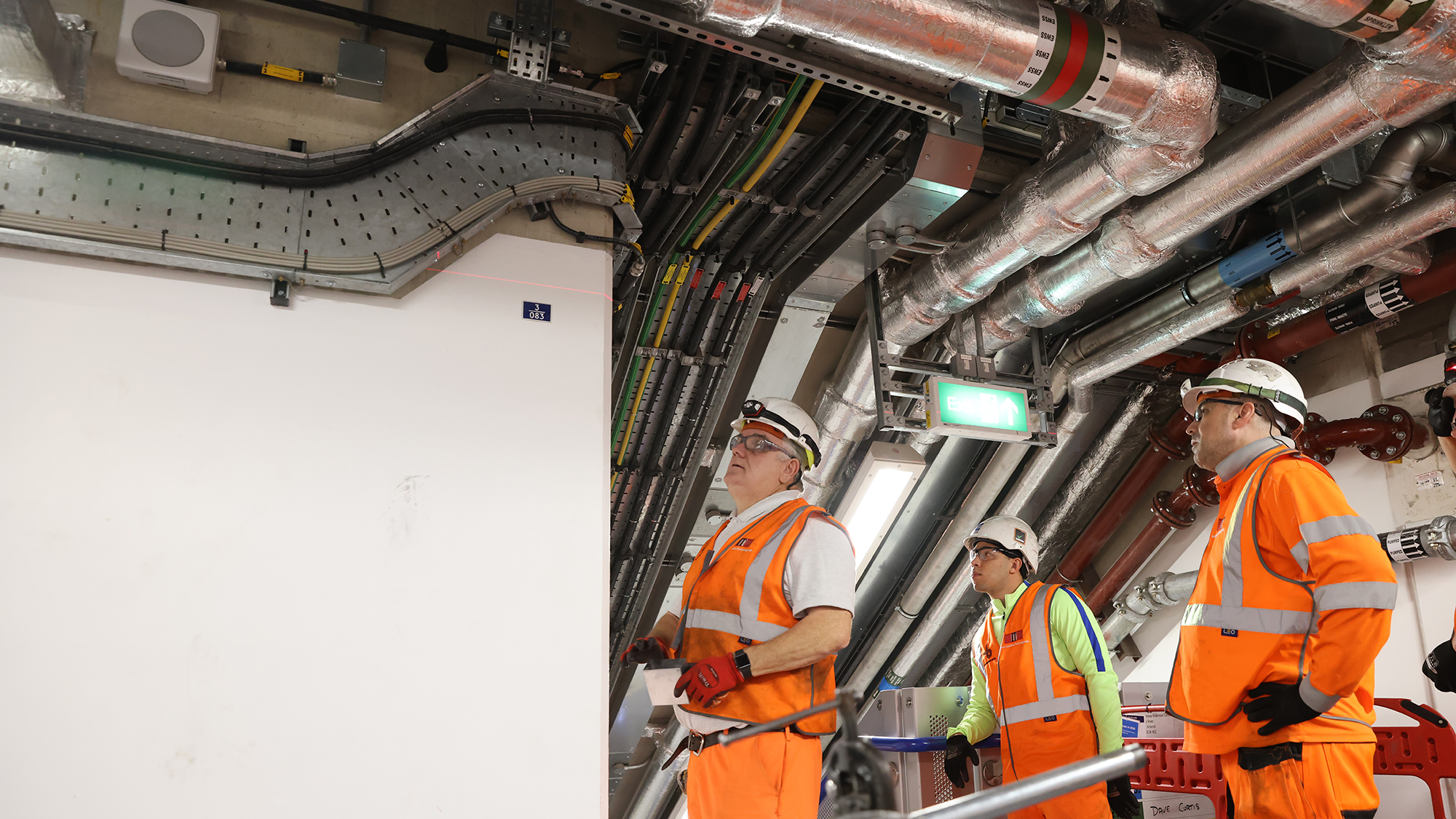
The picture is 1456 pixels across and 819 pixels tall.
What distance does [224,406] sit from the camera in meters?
2.38

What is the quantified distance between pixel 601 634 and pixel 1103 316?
361cm

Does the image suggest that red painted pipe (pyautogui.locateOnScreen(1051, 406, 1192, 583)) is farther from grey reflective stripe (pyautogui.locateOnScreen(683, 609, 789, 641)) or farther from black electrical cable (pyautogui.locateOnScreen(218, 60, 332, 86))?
black electrical cable (pyautogui.locateOnScreen(218, 60, 332, 86))

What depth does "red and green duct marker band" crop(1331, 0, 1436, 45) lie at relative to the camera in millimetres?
2279

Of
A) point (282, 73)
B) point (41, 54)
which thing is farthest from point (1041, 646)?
point (41, 54)

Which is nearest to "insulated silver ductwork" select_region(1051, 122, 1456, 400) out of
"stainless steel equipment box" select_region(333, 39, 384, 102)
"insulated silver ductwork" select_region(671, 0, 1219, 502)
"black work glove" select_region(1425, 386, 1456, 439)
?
"black work glove" select_region(1425, 386, 1456, 439)

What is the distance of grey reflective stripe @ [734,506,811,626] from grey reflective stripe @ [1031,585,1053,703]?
152 cm

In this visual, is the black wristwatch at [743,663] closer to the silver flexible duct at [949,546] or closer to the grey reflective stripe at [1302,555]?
the grey reflective stripe at [1302,555]

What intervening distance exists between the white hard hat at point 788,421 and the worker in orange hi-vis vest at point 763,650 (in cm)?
17

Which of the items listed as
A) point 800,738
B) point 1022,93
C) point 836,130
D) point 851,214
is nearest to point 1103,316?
point 851,214

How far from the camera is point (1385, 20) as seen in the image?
7.59ft

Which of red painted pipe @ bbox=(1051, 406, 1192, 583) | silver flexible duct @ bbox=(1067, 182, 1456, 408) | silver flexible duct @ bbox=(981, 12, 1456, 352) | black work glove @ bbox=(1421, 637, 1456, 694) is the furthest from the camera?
red painted pipe @ bbox=(1051, 406, 1192, 583)

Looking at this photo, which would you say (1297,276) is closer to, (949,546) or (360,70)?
(949,546)

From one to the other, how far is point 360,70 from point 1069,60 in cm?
215

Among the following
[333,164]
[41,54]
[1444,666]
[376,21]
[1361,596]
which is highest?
[376,21]
